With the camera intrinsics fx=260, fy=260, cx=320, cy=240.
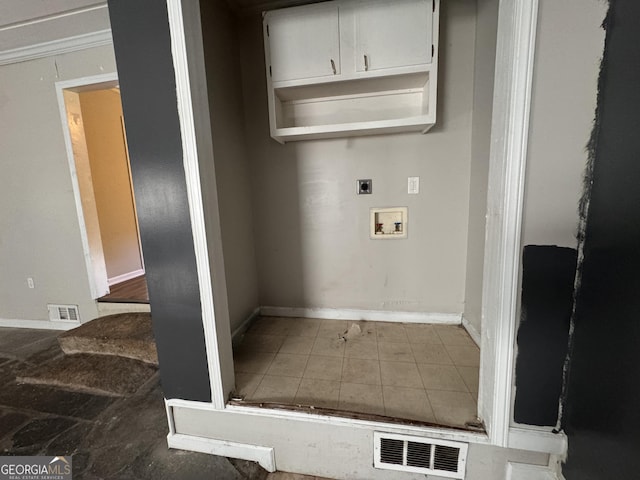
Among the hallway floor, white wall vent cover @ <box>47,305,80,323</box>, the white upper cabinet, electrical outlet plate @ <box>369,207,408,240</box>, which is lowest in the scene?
the hallway floor

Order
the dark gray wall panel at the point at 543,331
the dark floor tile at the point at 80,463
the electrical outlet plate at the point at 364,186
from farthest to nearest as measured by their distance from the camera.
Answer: the electrical outlet plate at the point at 364,186
the dark floor tile at the point at 80,463
the dark gray wall panel at the point at 543,331

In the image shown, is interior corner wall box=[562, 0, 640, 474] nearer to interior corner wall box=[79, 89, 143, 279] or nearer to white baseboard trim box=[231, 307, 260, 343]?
white baseboard trim box=[231, 307, 260, 343]

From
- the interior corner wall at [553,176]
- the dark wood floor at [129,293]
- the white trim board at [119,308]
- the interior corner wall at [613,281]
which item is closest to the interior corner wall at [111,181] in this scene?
the dark wood floor at [129,293]

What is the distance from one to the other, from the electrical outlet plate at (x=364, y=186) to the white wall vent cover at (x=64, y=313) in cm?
303

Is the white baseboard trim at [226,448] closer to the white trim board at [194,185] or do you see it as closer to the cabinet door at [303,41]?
the white trim board at [194,185]

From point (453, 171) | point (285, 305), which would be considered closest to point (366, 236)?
point (453, 171)

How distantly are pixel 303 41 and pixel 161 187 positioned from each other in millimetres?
1301

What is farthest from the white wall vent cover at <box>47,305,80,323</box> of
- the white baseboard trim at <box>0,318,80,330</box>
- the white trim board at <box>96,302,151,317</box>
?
the white trim board at <box>96,302,151,317</box>

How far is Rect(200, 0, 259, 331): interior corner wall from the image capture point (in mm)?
1722

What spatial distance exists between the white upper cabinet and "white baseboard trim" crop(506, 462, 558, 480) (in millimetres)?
1779

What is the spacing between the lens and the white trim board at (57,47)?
211 cm

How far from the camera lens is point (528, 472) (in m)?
1.06

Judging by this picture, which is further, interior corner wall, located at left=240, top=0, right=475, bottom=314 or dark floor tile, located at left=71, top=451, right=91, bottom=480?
interior corner wall, located at left=240, top=0, right=475, bottom=314

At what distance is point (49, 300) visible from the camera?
105 inches
